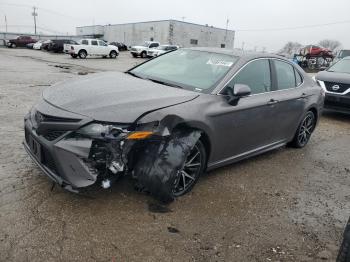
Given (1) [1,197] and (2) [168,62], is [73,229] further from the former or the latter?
(2) [168,62]

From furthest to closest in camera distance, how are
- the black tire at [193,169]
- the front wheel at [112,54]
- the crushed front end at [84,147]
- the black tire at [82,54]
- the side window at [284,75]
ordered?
the front wheel at [112,54], the black tire at [82,54], the side window at [284,75], the black tire at [193,169], the crushed front end at [84,147]

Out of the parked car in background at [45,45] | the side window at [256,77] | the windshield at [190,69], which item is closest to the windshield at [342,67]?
the side window at [256,77]

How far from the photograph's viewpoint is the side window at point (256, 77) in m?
4.45

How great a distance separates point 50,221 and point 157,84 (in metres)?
1.92

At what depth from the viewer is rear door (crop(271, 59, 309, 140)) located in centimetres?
505

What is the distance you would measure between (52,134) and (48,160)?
0.26 metres

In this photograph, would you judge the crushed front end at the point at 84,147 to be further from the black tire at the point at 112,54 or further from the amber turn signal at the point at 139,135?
the black tire at the point at 112,54

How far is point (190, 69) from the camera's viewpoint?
4629 mm

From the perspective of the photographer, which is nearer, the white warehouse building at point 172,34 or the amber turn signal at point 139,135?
the amber turn signal at point 139,135

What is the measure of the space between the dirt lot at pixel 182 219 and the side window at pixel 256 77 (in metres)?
1.12

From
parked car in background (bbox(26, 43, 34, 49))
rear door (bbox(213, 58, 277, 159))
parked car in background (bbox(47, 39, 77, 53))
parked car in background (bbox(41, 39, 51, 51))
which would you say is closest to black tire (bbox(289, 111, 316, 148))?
rear door (bbox(213, 58, 277, 159))

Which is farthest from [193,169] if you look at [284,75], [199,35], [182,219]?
[199,35]

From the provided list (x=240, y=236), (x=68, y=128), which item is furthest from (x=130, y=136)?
(x=240, y=236)

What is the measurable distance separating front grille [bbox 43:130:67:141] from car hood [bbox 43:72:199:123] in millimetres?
234
